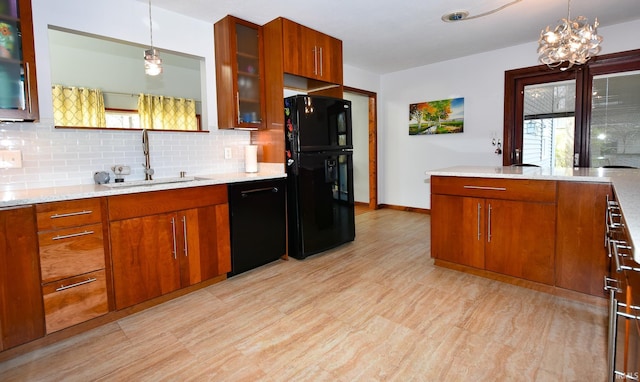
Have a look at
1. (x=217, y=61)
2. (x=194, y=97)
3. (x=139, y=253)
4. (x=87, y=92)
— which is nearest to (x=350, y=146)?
(x=217, y=61)

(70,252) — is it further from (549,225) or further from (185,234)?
(549,225)

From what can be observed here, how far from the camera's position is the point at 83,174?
8.35ft

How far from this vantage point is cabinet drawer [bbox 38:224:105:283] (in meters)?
1.92

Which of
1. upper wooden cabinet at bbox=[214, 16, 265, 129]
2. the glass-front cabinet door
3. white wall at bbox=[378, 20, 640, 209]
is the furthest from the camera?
white wall at bbox=[378, 20, 640, 209]

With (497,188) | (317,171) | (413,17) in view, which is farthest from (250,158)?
(497,188)

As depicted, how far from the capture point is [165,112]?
5457 mm

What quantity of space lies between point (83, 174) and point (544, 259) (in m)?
3.57

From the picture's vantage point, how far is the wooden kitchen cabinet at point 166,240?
2221mm

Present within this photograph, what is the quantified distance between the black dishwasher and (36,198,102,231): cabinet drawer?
99cm

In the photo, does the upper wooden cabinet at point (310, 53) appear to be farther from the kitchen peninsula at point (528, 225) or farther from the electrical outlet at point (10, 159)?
the electrical outlet at point (10, 159)

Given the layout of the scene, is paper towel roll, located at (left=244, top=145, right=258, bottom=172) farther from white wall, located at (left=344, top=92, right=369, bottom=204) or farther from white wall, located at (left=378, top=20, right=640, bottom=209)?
white wall, located at (left=378, top=20, right=640, bottom=209)

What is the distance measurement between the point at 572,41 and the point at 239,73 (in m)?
2.79

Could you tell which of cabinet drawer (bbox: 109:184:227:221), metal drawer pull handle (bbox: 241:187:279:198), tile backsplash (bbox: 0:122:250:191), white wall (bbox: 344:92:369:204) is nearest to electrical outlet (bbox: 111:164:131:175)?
tile backsplash (bbox: 0:122:250:191)

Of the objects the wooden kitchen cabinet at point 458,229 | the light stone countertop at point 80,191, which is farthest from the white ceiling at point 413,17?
the wooden kitchen cabinet at point 458,229
